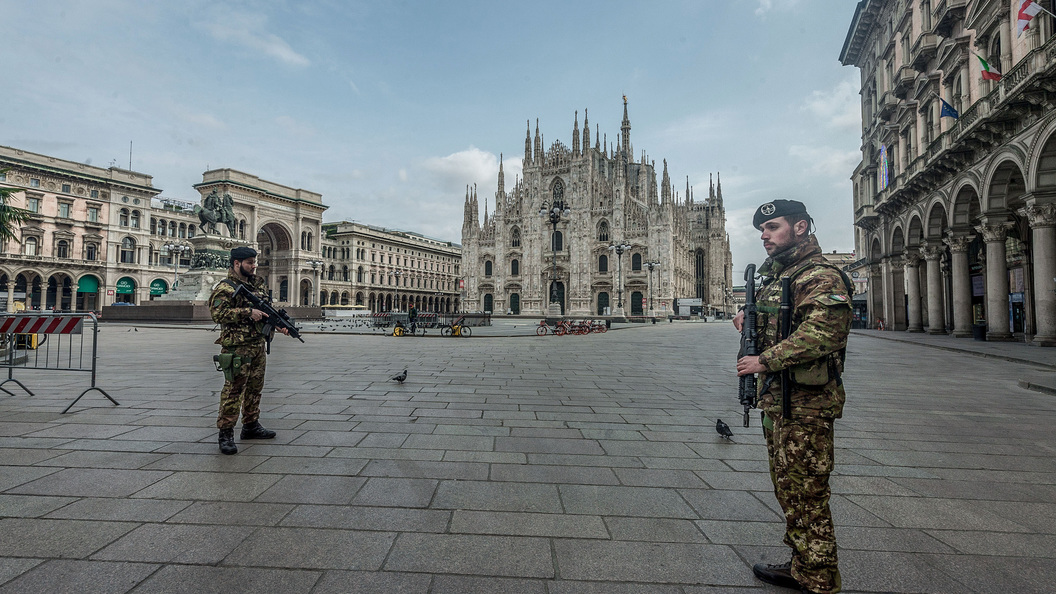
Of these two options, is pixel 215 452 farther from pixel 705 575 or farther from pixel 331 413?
pixel 705 575

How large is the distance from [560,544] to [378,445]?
244 cm

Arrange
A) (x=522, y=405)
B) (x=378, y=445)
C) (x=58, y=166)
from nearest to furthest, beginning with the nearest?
1. (x=378, y=445)
2. (x=522, y=405)
3. (x=58, y=166)

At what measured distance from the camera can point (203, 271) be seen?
28922 millimetres

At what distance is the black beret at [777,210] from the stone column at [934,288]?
78.1 ft

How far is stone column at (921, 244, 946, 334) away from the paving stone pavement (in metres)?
17.0

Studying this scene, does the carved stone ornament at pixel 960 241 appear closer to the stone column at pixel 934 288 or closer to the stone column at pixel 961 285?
the stone column at pixel 961 285

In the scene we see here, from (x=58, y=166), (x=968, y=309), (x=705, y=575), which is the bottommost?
(x=705, y=575)

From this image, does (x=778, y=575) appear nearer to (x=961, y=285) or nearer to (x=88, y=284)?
(x=961, y=285)

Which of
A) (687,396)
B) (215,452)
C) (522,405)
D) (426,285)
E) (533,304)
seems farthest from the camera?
(426,285)

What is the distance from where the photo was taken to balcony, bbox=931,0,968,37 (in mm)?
16688

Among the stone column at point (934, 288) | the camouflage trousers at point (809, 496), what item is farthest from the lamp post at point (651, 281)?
the camouflage trousers at point (809, 496)

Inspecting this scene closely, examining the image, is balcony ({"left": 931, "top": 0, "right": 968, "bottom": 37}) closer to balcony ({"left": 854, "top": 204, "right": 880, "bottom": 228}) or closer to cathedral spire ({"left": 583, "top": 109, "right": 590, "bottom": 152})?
balcony ({"left": 854, "top": 204, "right": 880, "bottom": 228})

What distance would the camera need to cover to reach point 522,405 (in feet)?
21.4

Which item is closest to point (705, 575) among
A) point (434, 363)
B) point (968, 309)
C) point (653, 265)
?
point (434, 363)
